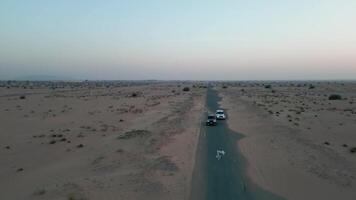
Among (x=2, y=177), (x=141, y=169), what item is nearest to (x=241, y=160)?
(x=141, y=169)

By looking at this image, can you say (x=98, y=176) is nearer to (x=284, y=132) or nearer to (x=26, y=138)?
(x=26, y=138)

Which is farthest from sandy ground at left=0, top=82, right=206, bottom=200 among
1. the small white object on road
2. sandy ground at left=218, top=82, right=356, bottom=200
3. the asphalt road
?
sandy ground at left=218, top=82, right=356, bottom=200

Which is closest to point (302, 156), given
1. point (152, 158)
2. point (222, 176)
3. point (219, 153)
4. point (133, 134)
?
point (219, 153)

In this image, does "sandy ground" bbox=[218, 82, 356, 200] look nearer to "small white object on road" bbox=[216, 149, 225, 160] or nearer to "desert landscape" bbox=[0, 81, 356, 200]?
"desert landscape" bbox=[0, 81, 356, 200]

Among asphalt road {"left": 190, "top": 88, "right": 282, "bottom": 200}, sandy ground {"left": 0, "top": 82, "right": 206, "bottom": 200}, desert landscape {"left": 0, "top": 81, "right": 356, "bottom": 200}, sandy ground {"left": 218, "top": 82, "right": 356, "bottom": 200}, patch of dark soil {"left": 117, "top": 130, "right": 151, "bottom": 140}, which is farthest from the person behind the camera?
patch of dark soil {"left": 117, "top": 130, "right": 151, "bottom": 140}

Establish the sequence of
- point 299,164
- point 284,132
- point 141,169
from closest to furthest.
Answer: point 141,169, point 299,164, point 284,132

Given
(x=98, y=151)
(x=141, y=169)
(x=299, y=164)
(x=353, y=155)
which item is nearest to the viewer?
(x=141, y=169)

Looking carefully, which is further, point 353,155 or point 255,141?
point 255,141

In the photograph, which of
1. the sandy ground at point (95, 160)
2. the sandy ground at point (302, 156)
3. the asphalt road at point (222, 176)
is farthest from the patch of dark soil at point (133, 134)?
the sandy ground at point (302, 156)
